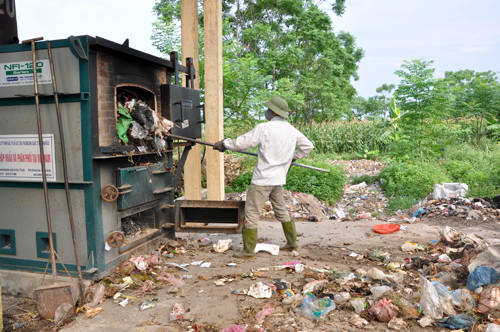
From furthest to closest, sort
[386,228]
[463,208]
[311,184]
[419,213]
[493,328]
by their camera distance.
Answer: [311,184], [419,213], [463,208], [386,228], [493,328]

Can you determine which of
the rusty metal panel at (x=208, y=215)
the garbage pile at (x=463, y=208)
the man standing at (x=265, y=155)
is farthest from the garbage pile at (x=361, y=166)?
the man standing at (x=265, y=155)

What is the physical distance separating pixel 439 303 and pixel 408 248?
216 cm

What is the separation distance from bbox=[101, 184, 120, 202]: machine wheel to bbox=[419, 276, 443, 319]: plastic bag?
3.29 meters

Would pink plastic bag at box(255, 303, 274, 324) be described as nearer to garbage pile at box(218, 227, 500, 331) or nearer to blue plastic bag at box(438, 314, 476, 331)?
garbage pile at box(218, 227, 500, 331)

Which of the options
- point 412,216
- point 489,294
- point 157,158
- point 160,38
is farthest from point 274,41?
point 489,294

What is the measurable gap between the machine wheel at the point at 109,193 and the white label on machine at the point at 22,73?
4.28ft

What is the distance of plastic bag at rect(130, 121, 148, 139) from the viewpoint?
15.5 ft

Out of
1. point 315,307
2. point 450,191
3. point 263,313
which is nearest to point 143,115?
point 263,313

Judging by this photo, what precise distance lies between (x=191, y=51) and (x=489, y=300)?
5.63 metres

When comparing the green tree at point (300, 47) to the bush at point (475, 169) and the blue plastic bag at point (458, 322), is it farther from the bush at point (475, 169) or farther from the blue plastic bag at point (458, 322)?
the blue plastic bag at point (458, 322)

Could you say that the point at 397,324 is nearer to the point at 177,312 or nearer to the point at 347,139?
the point at 177,312

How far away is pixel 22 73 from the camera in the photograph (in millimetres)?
4254

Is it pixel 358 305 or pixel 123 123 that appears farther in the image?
pixel 123 123

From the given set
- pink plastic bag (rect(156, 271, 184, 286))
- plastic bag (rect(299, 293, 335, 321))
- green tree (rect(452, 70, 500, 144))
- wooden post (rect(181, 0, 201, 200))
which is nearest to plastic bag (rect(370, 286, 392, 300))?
plastic bag (rect(299, 293, 335, 321))
